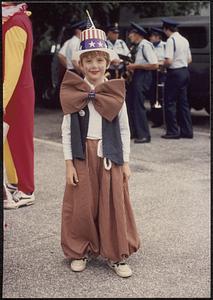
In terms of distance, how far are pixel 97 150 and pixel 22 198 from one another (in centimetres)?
176

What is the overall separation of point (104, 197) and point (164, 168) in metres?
3.19

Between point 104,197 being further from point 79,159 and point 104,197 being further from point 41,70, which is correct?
point 41,70

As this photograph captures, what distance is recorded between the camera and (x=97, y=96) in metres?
3.49

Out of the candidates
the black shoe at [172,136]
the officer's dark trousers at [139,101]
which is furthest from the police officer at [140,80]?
the black shoe at [172,136]

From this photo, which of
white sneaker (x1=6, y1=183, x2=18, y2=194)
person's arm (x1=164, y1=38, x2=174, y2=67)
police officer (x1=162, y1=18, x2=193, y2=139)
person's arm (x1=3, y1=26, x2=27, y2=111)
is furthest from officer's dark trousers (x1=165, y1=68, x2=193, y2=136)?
person's arm (x1=3, y1=26, x2=27, y2=111)

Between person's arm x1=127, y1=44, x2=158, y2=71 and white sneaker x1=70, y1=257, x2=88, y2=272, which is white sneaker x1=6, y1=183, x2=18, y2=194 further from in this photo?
person's arm x1=127, y1=44, x2=158, y2=71

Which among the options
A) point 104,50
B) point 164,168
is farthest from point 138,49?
point 104,50

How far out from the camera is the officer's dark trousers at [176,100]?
8.61 meters

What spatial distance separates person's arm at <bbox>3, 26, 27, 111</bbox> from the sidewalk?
1.10 m

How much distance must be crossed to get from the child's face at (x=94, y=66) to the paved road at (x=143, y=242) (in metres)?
1.28

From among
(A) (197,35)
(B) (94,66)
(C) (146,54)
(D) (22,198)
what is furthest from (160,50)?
(B) (94,66)

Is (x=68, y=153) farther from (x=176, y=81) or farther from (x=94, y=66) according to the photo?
(x=176, y=81)

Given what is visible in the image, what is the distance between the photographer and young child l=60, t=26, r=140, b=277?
3496 millimetres

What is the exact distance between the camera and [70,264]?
3.73m
